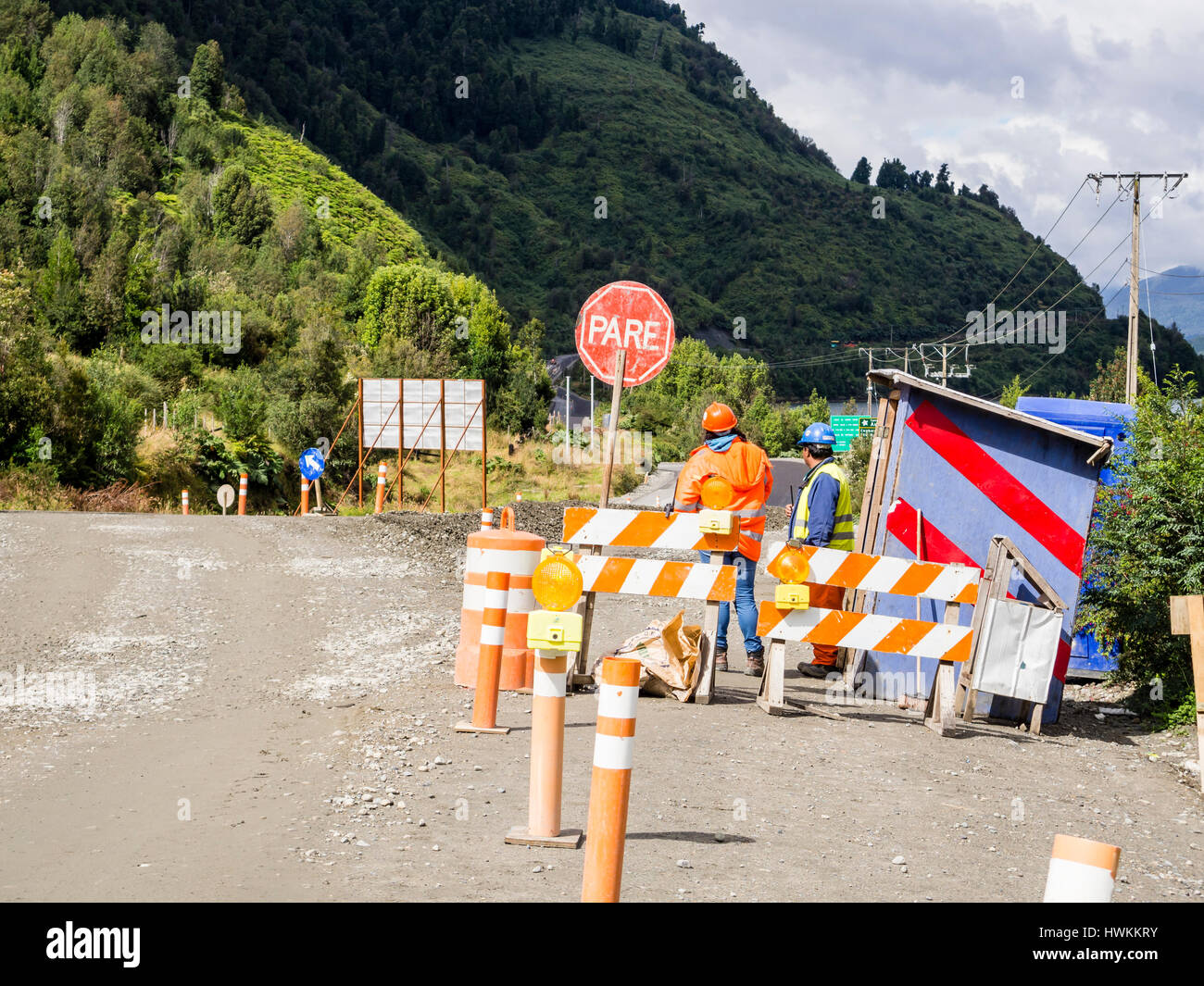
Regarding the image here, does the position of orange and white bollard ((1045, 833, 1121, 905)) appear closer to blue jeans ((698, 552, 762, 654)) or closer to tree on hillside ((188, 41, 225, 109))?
blue jeans ((698, 552, 762, 654))

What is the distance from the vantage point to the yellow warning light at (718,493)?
26.7 feet

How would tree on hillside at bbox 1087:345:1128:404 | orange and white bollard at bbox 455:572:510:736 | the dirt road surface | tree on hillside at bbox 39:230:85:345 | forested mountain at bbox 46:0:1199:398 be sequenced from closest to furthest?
the dirt road surface < orange and white bollard at bbox 455:572:510:736 < tree on hillside at bbox 39:230:85:345 < tree on hillside at bbox 1087:345:1128:404 < forested mountain at bbox 46:0:1199:398

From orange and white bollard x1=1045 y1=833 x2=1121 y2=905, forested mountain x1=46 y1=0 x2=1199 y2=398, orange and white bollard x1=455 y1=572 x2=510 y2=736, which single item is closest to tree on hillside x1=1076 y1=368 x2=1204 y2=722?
orange and white bollard x1=455 y1=572 x2=510 y2=736

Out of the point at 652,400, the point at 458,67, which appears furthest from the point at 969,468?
the point at 458,67

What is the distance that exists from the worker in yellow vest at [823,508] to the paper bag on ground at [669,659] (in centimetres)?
121

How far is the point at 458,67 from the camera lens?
195375 millimetres

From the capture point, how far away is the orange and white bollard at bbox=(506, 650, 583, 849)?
519cm

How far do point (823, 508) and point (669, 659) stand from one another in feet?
5.80

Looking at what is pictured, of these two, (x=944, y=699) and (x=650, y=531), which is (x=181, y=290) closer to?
(x=650, y=531)

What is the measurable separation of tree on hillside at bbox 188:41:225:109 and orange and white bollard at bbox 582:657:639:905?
101437mm

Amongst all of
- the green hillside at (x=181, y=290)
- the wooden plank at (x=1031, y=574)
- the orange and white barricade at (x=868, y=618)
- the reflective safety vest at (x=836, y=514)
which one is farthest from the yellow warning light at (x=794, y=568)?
the green hillside at (x=181, y=290)

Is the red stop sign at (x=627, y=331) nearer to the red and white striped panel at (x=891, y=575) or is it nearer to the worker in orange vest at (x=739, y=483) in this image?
the worker in orange vest at (x=739, y=483)
